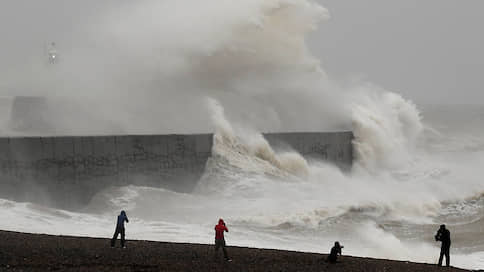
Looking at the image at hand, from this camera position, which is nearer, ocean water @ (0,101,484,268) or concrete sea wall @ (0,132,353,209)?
ocean water @ (0,101,484,268)

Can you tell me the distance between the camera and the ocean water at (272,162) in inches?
475

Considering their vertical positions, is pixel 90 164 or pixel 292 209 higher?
pixel 90 164

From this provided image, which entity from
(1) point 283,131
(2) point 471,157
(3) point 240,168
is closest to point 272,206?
(3) point 240,168

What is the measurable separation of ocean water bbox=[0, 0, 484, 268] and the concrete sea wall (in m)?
0.35

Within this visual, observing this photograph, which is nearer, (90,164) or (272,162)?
(90,164)

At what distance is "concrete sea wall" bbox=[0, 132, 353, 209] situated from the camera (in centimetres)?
1359

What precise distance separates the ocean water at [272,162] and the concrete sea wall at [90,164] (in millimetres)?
348

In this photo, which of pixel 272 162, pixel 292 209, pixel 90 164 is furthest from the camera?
pixel 272 162

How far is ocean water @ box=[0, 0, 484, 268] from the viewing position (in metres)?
12.1

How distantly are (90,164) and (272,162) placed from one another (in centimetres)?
506

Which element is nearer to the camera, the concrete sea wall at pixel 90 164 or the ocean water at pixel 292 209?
the ocean water at pixel 292 209

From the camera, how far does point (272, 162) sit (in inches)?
705

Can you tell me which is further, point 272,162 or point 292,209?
point 272,162

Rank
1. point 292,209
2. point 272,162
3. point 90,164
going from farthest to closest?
1. point 272,162
2. point 90,164
3. point 292,209
